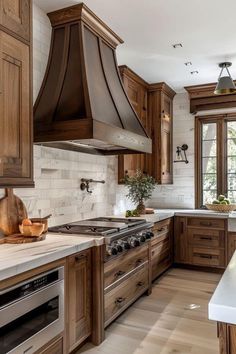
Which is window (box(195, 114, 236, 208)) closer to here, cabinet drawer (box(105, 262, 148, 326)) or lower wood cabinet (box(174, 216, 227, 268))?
lower wood cabinet (box(174, 216, 227, 268))

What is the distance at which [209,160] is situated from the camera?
16.8ft

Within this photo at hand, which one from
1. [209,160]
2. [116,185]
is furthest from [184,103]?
[116,185]

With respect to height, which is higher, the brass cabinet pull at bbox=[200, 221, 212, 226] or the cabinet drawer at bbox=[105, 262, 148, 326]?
the brass cabinet pull at bbox=[200, 221, 212, 226]

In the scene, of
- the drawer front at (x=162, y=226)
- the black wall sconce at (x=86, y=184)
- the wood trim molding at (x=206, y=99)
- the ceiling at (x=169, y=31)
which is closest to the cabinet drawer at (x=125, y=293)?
the drawer front at (x=162, y=226)

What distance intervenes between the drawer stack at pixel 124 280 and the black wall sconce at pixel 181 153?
2.15m

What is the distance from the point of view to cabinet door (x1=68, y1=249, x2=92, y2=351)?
224cm

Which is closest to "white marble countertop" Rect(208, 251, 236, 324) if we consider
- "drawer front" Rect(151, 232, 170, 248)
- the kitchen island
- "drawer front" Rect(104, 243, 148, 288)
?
the kitchen island

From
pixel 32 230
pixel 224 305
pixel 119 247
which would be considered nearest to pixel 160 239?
pixel 119 247

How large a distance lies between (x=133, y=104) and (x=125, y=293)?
2.55 meters

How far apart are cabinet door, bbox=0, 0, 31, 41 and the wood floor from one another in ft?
8.18

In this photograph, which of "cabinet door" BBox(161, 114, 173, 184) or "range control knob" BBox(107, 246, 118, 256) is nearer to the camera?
"range control knob" BBox(107, 246, 118, 256)

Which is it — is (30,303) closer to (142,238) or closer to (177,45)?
(142,238)

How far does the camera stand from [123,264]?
2926 mm

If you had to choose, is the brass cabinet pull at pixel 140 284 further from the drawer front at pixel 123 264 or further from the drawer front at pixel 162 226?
the drawer front at pixel 162 226
